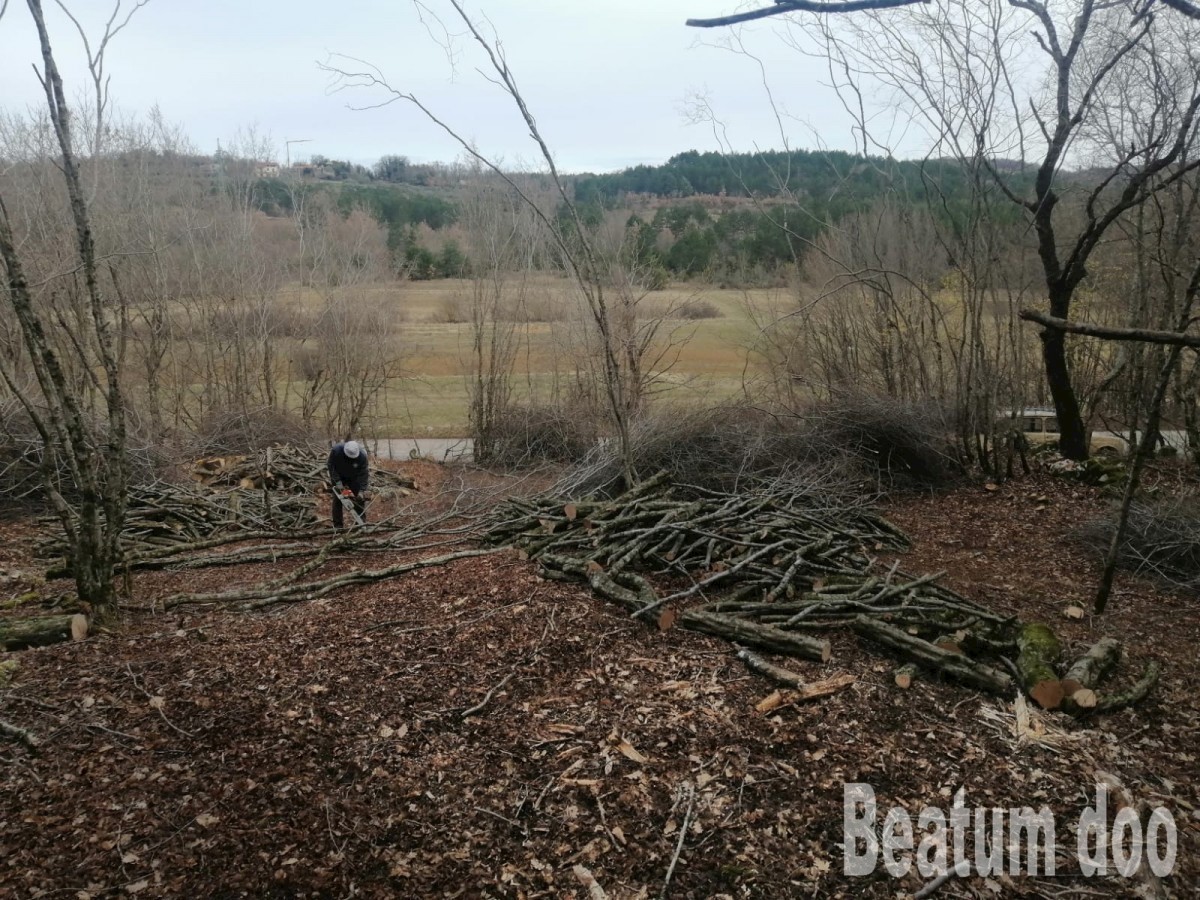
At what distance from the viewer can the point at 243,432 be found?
11.0 metres

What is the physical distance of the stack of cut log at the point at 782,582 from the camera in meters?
3.83

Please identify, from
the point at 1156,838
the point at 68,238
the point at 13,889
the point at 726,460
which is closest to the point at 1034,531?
the point at 726,460

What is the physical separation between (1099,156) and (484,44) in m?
6.84

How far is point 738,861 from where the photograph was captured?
101 inches

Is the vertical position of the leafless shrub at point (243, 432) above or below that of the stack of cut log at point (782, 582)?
below

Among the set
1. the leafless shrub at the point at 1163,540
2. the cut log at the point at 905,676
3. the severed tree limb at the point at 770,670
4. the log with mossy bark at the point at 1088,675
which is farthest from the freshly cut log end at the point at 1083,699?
the leafless shrub at the point at 1163,540

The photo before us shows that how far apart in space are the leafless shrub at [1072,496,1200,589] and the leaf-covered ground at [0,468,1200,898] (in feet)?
4.18

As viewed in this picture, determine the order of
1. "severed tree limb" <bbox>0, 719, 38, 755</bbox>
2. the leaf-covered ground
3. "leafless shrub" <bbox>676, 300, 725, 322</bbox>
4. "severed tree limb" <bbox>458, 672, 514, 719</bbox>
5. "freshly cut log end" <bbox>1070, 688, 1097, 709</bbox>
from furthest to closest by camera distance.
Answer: "leafless shrub" <bbox>676, 300, 725, 322</bbox>
"freshly cut log end" <bbox>1070, 688, 1097, 709</bbox>
"severed tree limb" <bbox>458, 672, 514, 719</bbox>
"severed tree limb" <bbox>0, 719, 38, 755</bbox>
the leaf-covered ground

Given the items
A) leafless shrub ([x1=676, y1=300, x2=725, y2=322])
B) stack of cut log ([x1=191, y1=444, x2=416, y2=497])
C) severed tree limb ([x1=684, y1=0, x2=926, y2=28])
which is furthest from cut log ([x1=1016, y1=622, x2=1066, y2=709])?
leafless shrub ([x1=676, y1=300, x2=725, y2=322])

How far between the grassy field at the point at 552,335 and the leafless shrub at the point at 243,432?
230cm

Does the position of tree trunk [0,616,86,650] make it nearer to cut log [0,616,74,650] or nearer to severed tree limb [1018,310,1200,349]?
cut log [0,616,74,650]

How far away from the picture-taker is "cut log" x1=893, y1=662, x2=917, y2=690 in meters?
3.62

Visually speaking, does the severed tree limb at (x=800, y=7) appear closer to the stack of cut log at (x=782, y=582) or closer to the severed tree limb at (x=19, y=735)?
the stack of cut log at (x=782, y=582)

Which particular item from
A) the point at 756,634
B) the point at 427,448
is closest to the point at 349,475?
the point at 756,634
